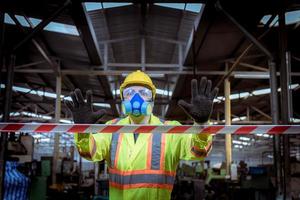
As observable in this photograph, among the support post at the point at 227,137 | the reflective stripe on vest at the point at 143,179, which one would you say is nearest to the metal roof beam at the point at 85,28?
the support post at the point at 227,137

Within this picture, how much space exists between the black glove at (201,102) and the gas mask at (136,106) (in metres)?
0.44

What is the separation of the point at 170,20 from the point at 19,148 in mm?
5326

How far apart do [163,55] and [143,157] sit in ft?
35.3

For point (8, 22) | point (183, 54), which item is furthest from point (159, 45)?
point (8, 22)

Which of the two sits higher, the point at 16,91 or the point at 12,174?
the point at 16,91

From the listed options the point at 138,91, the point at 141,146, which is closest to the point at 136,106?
the point at 138,91

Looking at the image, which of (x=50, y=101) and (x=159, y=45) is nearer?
(x=159, y=45)

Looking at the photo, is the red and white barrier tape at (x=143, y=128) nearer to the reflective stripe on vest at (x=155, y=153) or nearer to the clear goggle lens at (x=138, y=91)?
the reflective stripe on vest at (x=155, y=153)

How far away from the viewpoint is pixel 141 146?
3072 millimetres

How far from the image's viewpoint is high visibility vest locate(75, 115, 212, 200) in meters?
2.96

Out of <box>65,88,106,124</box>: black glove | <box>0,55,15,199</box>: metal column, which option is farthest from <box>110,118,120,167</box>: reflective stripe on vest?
<box>0,55,15,199</box>: metal column

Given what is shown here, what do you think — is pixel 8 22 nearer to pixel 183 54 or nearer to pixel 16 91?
pixel 183 54

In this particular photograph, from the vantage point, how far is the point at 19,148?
11297 mm

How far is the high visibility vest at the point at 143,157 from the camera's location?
2965mm
